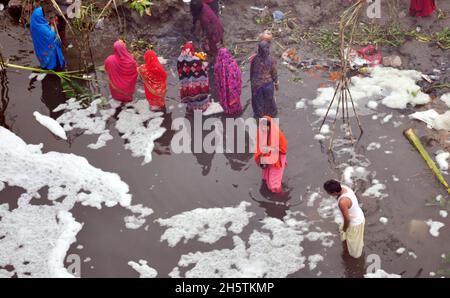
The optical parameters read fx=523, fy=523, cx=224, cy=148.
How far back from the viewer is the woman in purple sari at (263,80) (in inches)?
278

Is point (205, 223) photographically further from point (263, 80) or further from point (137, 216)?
point (263, 80)

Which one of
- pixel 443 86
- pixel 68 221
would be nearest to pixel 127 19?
pixel 68 221

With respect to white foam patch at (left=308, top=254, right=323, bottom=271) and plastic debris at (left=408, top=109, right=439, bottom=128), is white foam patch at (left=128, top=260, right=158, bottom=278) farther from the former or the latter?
plastic debris at (left=408, top=109, right=439, bottom=128)

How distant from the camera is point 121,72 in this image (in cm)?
780

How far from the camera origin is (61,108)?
8242 millimetres

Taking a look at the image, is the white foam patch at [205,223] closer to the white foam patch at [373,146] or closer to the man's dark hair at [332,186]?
the man's dark hair at [332,186]

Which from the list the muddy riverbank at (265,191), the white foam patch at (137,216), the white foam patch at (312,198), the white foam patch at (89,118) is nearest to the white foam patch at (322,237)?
the muddy riverbank at (265,191)

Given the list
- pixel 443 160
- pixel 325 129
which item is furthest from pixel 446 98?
pixel 325 129

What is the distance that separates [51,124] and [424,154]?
537cm

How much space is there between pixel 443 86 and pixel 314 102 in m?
2.00

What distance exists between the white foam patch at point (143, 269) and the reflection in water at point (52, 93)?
10.4ft

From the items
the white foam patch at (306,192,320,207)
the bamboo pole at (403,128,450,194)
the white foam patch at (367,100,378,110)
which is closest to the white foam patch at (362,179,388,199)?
the white foam patch at (306,192,320,207)
